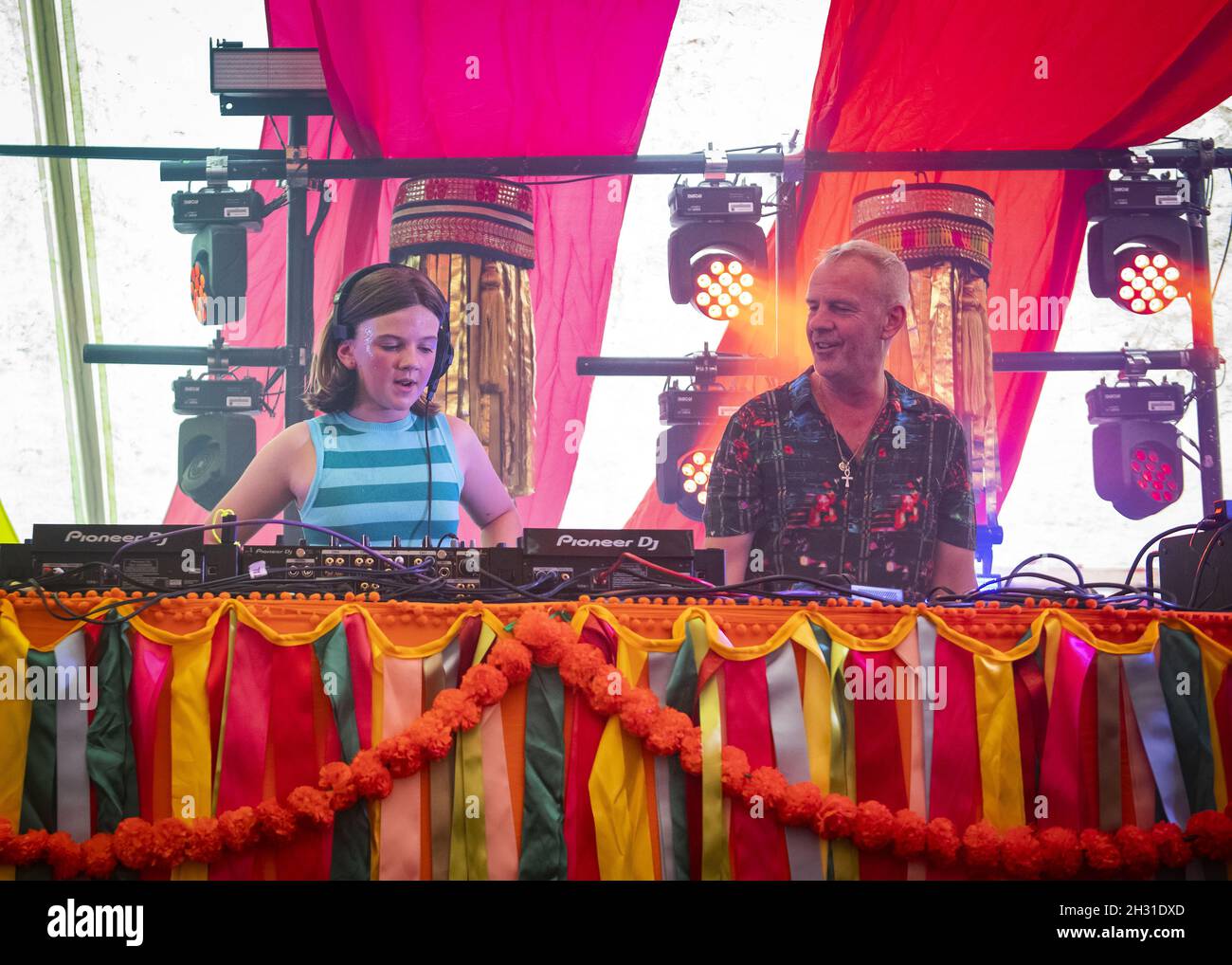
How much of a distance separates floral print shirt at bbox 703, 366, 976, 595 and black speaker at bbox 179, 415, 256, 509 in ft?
4.77

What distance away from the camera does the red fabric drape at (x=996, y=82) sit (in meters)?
3.36

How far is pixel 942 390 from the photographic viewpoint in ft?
10.9

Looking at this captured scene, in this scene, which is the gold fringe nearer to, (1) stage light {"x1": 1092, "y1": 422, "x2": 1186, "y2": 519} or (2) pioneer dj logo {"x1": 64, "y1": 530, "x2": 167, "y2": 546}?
(2) pioneer dj logo {"x1": 64, "y1": 530, "x2": 167, "y2": 546}

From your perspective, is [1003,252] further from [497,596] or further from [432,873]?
[432,873]

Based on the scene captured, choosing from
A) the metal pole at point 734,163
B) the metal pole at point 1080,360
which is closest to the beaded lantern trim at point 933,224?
the metal pole at point 734,163

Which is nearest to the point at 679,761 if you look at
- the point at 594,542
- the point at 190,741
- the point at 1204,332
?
the point at 594,542

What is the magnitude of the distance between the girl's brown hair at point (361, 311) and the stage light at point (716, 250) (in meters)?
1.06

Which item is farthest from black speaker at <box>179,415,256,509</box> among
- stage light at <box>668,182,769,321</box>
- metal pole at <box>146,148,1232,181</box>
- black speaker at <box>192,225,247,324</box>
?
stage light at <box>668,182,769,321</box>

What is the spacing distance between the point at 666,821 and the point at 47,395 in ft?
9.47

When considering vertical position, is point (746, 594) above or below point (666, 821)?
above

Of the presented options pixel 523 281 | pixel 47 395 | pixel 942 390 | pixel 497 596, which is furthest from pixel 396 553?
pixel 47 395

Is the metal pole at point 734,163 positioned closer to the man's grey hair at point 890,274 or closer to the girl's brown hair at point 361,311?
the man's grey hair at point 890,274

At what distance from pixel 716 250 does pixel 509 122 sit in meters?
0.72

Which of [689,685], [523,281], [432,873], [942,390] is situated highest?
[523,281]
